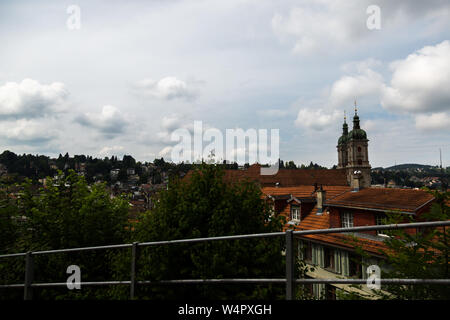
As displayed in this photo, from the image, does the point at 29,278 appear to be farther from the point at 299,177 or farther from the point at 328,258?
the point at 299,177

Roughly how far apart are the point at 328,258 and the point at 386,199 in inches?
183

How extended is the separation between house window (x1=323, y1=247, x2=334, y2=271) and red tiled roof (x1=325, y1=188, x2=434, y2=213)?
9.79 ft

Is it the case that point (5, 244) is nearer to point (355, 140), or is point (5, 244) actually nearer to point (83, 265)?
point (83, 265)

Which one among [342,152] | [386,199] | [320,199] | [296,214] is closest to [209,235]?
[386,199]

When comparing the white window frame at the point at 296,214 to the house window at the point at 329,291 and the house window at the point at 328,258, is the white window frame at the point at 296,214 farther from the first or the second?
the house window at the point at 329,291

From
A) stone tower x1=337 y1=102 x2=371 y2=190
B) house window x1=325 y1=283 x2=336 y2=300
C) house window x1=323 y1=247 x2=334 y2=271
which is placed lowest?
house window x1=323 y1=247 x2=334 y2=271

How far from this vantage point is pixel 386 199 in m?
17.0

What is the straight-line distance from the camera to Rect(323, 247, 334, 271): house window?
1696cm

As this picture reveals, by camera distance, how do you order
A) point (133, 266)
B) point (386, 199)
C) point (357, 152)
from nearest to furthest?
point (133, 266), point (386, 199), point (357, 152)

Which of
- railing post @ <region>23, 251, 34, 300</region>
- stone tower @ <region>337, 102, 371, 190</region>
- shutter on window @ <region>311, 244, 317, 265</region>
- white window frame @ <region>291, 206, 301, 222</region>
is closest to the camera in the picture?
railing post @ <region>23, 251, 34, 300</region>

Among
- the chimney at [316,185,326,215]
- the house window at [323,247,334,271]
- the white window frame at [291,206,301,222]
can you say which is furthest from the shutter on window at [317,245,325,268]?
the white window frame at [291,206,301,222]

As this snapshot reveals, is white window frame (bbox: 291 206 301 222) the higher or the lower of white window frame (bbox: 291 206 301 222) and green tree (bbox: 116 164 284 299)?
the lower

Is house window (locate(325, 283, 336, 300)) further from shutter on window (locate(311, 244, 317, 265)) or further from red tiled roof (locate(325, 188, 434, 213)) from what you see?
shutter on window (locate(311, 244, 317, 265))
